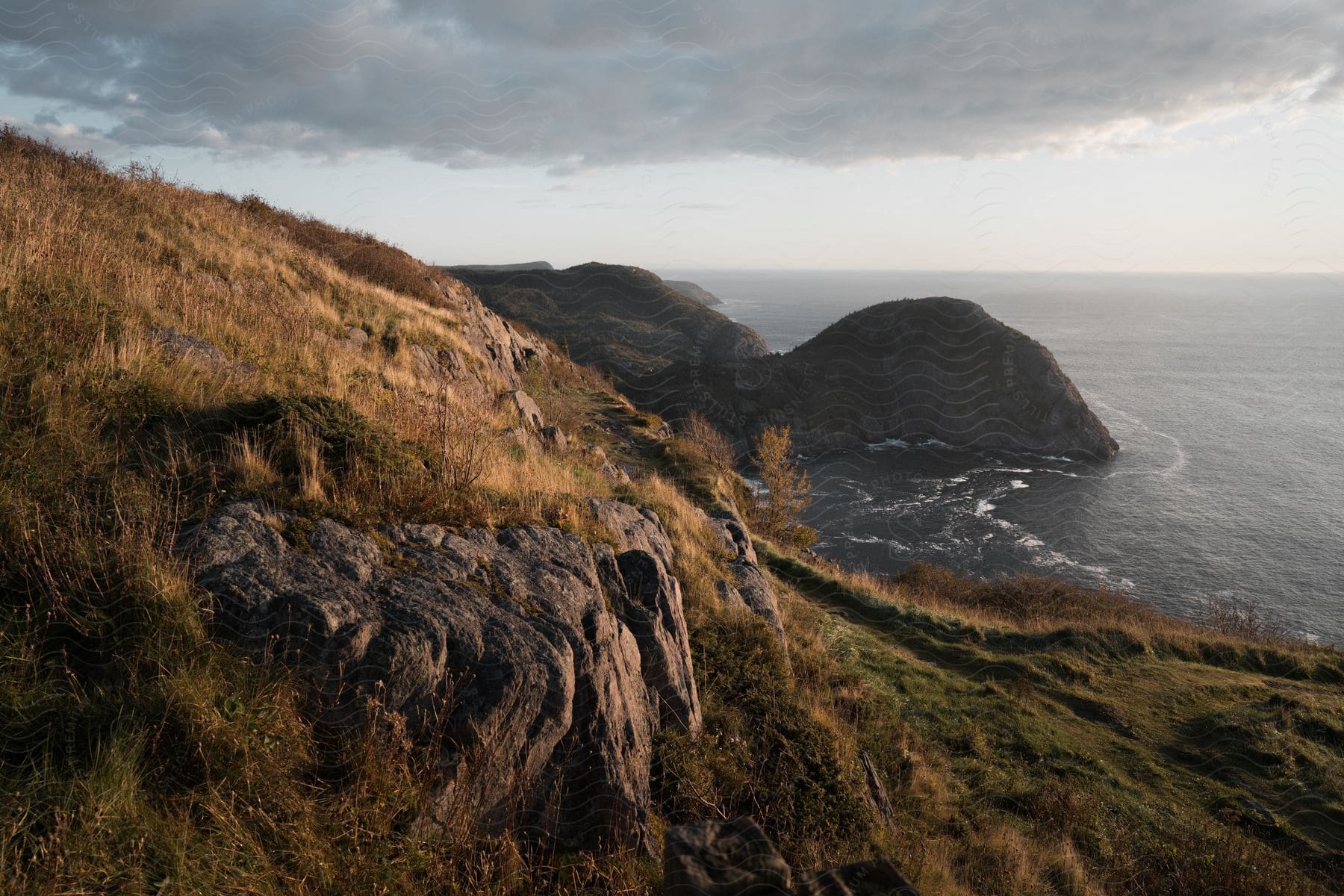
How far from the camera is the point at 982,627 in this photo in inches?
675

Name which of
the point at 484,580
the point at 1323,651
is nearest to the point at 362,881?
the point at 484,580

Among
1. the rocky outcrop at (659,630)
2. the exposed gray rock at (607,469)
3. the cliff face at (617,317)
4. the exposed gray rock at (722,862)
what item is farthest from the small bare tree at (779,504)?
the cliff face at (617,317)

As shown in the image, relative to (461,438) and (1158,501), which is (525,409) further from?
(1158,501)

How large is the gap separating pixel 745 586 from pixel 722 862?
8.02 metres

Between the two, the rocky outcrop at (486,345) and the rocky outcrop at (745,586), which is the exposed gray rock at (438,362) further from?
the rocky outcrop at (745,586)

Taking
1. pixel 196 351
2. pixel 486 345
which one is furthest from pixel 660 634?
pixel 486 345

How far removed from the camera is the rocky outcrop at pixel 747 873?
8.73ft

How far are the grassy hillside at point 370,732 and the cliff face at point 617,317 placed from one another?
72.4 metres

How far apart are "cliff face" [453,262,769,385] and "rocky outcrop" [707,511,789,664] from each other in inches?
2834

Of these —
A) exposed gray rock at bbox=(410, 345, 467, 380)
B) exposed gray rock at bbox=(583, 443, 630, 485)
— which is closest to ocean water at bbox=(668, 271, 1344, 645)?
exposed gray rock at bbox=(583, 443, 630, 485)

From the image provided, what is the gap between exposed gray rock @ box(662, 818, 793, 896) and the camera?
2.66 m

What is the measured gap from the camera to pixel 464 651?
4.43 meters

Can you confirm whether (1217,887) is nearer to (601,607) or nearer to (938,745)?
(938,745)

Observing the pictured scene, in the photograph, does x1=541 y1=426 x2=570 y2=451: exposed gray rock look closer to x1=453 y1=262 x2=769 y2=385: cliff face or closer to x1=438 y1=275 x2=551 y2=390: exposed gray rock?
x1=438 y1=275 x2=551 y2=390: exposed gray rock
